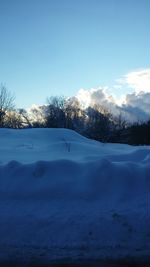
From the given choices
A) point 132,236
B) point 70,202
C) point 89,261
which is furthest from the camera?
point 70,202

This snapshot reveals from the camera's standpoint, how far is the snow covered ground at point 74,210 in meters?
3.33

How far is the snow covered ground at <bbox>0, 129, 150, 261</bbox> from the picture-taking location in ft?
10.9

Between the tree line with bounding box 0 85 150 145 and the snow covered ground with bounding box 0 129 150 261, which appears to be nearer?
the snow covered ground with bounding box 0 129 150 261

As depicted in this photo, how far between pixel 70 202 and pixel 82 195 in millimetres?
153

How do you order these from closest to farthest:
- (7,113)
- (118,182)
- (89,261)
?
(89,261) → (118,182) → (7,113)

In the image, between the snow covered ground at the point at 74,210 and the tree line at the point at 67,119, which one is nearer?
the snow covered ground at the point at 74,210

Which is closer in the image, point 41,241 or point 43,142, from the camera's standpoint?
point 41,241

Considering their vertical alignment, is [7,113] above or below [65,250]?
above

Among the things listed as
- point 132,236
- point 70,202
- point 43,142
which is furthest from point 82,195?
point 43,142

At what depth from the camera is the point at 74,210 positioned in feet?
12.0

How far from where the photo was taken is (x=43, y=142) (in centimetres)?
707

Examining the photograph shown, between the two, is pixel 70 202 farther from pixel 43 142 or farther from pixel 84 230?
pixel 43 142

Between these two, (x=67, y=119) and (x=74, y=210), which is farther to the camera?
(x=67, y=119)

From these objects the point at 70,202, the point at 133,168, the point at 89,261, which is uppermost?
the point at 133,168
